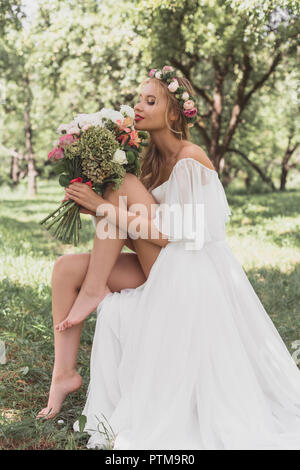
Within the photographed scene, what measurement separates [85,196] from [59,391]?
1.17 m

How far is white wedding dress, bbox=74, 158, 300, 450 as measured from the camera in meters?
2.55

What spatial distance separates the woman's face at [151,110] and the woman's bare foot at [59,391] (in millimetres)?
1595

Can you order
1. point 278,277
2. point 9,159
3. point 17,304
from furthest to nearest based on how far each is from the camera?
point 9,159 → point 278,277 → point 17,304

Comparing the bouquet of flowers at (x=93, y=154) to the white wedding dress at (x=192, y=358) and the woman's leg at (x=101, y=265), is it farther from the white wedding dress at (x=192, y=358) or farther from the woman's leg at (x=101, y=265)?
the white wedding dress at (x=192, y=358)

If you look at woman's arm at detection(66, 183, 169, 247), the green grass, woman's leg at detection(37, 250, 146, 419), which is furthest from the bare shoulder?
the green grass

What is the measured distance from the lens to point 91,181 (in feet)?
9.40

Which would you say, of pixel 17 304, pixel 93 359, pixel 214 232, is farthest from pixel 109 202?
pixel 17 304

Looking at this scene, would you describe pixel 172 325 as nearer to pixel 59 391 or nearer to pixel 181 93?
pixel 59 391

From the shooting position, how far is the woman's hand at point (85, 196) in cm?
282

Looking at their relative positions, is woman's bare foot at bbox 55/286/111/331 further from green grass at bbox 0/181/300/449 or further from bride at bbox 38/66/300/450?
green grass at bbox 0/181/300/449

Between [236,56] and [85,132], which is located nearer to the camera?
[85,132]

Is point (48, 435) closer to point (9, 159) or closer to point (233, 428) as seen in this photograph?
point (233, 428)

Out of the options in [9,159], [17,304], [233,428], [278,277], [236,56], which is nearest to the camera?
[233,428]

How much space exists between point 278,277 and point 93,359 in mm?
3765
